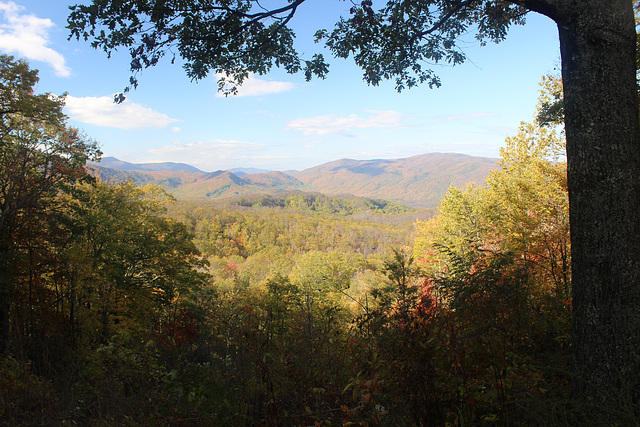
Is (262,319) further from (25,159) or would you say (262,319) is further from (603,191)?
(25,159)

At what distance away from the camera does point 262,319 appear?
3.99 meters

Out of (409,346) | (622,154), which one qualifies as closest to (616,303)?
(622,154)

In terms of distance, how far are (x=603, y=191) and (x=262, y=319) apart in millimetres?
3477

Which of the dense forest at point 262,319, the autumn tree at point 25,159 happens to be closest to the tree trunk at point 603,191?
the dense forest at point 262,319

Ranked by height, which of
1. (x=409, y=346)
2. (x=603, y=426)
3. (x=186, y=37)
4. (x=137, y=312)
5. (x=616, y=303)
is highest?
(x=186, y=37)

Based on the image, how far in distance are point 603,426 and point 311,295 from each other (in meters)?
27.5

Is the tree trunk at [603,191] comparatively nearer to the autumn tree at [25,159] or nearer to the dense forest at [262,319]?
the dense forest at [262,319]

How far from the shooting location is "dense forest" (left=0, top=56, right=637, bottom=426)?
8.04 ft

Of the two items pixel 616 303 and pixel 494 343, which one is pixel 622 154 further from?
→ pixel 494 343

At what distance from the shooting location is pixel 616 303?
7.42 feet

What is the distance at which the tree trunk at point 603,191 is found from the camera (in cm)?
226

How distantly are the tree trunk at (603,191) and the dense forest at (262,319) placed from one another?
0.31 meters

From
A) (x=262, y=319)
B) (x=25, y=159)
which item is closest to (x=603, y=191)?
(x=262, y=319)

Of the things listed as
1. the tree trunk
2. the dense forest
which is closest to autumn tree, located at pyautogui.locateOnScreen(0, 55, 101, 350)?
the dense forest
